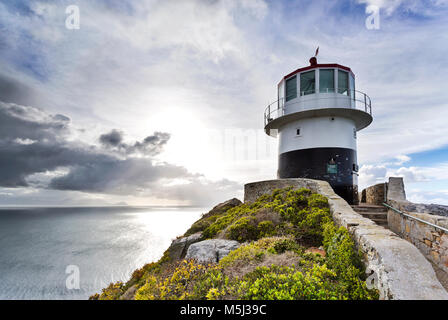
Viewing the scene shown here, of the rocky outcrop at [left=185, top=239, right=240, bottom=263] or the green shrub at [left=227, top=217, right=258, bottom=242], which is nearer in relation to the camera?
the rocky outcrop at [left=185, top=239, right=240, bottom=263]

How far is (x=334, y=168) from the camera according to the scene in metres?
11.2

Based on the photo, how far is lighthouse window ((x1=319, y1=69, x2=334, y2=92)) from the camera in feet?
37.6

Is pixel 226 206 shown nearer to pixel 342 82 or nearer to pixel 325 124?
pixel 325 124

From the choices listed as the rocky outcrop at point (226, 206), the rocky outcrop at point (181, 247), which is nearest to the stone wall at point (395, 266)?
the rocky outcrop at point (181, 247)

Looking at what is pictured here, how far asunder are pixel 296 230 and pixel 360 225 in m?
1.88

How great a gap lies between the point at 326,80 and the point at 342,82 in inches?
38.9

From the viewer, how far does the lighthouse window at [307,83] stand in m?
11.7

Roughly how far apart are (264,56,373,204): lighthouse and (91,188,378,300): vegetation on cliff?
17.0 feet

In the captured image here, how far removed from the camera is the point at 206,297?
306 centimetres

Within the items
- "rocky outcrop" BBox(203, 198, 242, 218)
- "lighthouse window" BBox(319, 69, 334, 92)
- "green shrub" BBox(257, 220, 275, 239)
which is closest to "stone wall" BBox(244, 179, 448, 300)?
"green shrub" BBox(257, 220, 275, 239)

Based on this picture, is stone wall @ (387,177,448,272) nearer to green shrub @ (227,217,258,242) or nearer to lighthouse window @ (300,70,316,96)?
green shrub @ (227,217,258,242)

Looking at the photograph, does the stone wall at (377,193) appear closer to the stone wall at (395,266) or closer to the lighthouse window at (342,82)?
the lighthouse window at (342,82)

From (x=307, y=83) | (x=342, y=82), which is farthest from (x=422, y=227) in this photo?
(x=307, y=83)
